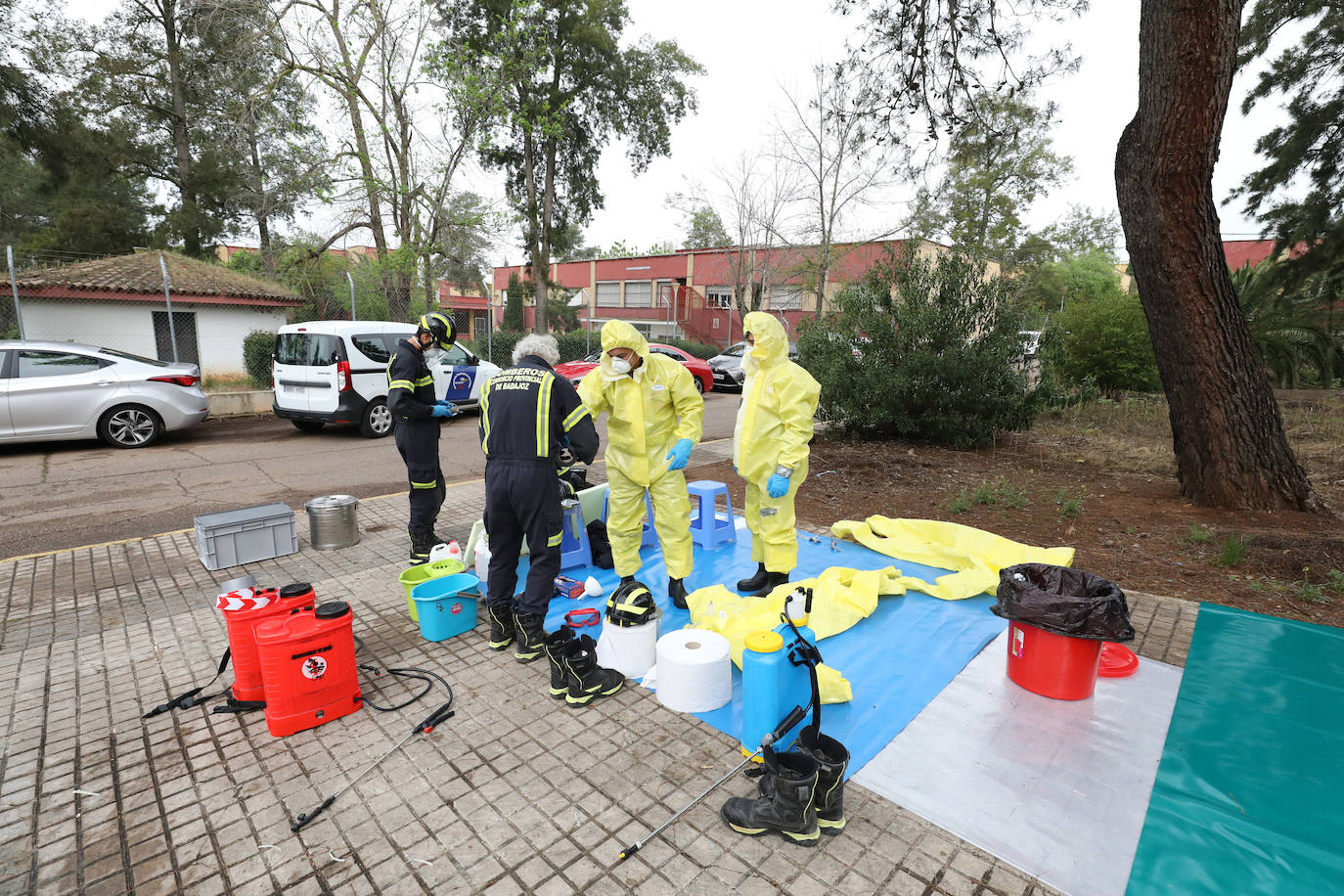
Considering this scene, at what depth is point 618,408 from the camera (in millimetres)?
4016

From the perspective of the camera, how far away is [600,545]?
493 cm

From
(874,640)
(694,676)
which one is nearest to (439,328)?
(694,676)

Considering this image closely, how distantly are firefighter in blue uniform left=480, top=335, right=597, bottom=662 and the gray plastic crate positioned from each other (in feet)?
8.41

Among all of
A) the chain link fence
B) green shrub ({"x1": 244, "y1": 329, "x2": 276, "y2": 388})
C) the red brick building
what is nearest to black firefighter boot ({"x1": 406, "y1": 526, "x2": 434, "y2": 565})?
the chain link fence

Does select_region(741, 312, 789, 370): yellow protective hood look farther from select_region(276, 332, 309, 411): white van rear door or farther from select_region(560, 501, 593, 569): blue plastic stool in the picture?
select_region(276, 332, 309, 411): white van rear door

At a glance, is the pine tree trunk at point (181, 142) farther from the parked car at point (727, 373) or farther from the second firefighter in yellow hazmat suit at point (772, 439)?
the second firefighter in yellow hazmat suit at point (772, 439)

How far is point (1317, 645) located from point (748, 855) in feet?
12.1

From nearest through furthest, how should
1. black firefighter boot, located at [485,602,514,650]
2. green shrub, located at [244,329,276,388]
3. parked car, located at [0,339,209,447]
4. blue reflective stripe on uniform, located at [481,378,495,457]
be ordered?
blue reflective stripe on uniform, located at [481,378,495,457] < black firefighter boot, located at [485,602,514,650] < parked car, located at [0,339,209,447] < green shrub, located at [244,329,276,388]

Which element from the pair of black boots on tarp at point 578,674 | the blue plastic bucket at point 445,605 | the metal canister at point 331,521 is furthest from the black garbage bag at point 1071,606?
the metal canister at point 331,521

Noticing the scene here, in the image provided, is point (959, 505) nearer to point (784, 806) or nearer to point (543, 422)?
point (543, 422)

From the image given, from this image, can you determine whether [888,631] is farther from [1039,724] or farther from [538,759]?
[538,759]

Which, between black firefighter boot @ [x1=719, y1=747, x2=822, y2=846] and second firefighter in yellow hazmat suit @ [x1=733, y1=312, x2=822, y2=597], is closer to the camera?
black firefighter boot @ [x1=719, y1=747, x2=822, y2=846]

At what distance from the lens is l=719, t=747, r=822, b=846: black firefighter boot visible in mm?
2207

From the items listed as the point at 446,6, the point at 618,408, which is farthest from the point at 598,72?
the point at 618,408
